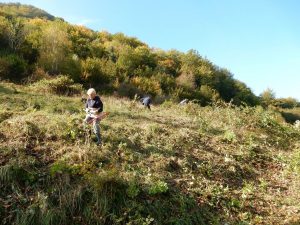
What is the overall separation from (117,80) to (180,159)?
14.9 metres

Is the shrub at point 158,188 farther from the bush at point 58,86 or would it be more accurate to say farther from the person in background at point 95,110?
the bush at point 58,86

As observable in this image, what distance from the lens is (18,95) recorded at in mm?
12648

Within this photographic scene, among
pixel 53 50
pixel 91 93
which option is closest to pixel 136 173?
pixel 91 93

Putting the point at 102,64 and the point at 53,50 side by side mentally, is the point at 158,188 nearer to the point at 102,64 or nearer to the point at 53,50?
the point at 53,50

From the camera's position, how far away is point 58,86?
54.7 ft

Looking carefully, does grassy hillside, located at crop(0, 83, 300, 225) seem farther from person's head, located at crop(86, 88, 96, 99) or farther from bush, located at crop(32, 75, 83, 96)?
bush, located at crop(32, 75, 83, 96)

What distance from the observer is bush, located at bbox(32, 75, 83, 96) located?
1565 centimetres

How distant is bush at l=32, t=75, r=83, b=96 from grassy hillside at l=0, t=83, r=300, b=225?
407cm

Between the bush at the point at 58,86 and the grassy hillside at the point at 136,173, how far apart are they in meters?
4.07

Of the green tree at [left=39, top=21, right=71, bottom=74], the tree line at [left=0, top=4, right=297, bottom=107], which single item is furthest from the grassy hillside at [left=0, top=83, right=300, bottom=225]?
the green tree at [left=39, top=21, right=71, bottom=74]

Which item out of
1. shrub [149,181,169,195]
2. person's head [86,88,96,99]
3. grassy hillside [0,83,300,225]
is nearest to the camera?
grassy hillside [0,83,300,225]

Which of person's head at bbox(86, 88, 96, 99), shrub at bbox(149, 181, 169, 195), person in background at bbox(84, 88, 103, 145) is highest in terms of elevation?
person's head at bbox(86, 88, 96, 99)

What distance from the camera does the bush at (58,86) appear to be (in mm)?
15649

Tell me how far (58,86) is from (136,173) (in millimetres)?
10414
